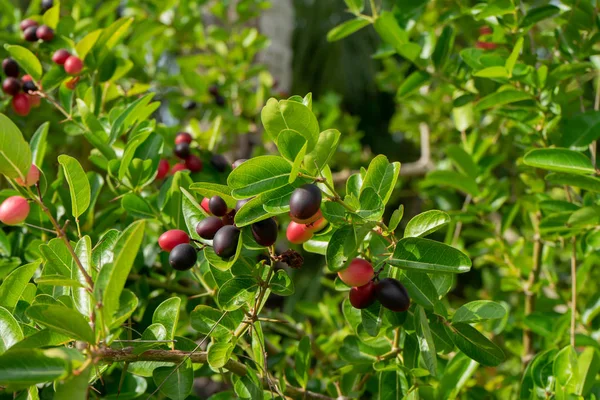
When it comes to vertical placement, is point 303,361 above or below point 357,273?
below

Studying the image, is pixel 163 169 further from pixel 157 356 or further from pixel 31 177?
pixel 157 356

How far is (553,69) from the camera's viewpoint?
129 centimetres

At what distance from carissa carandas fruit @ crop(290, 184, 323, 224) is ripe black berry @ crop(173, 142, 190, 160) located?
28.9 inches

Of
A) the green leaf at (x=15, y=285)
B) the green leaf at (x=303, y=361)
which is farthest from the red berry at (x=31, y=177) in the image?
the green leaf at (x=303, y=361)

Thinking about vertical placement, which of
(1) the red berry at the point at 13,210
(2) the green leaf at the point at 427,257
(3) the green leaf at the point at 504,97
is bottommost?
(3) the green leaf at the point at 504,97

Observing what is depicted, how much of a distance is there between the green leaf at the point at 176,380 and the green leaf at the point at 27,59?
83 cm

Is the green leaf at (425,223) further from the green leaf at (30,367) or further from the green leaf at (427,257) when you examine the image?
the green leaf at (30,367)

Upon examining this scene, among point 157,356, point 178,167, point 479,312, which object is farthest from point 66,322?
point 178,167

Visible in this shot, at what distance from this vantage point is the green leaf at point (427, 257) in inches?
29.4

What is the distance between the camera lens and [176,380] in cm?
79

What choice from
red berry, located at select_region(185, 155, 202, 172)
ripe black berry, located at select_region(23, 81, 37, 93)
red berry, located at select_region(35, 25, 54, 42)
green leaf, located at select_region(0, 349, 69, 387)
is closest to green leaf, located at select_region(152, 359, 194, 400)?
green leaf, located at select_region(0, 349, 69, 387)

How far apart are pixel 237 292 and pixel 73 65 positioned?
805mm

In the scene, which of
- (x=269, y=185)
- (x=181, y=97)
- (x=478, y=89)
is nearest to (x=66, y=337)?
(x=269, y=185)

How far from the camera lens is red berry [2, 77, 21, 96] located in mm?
1385
